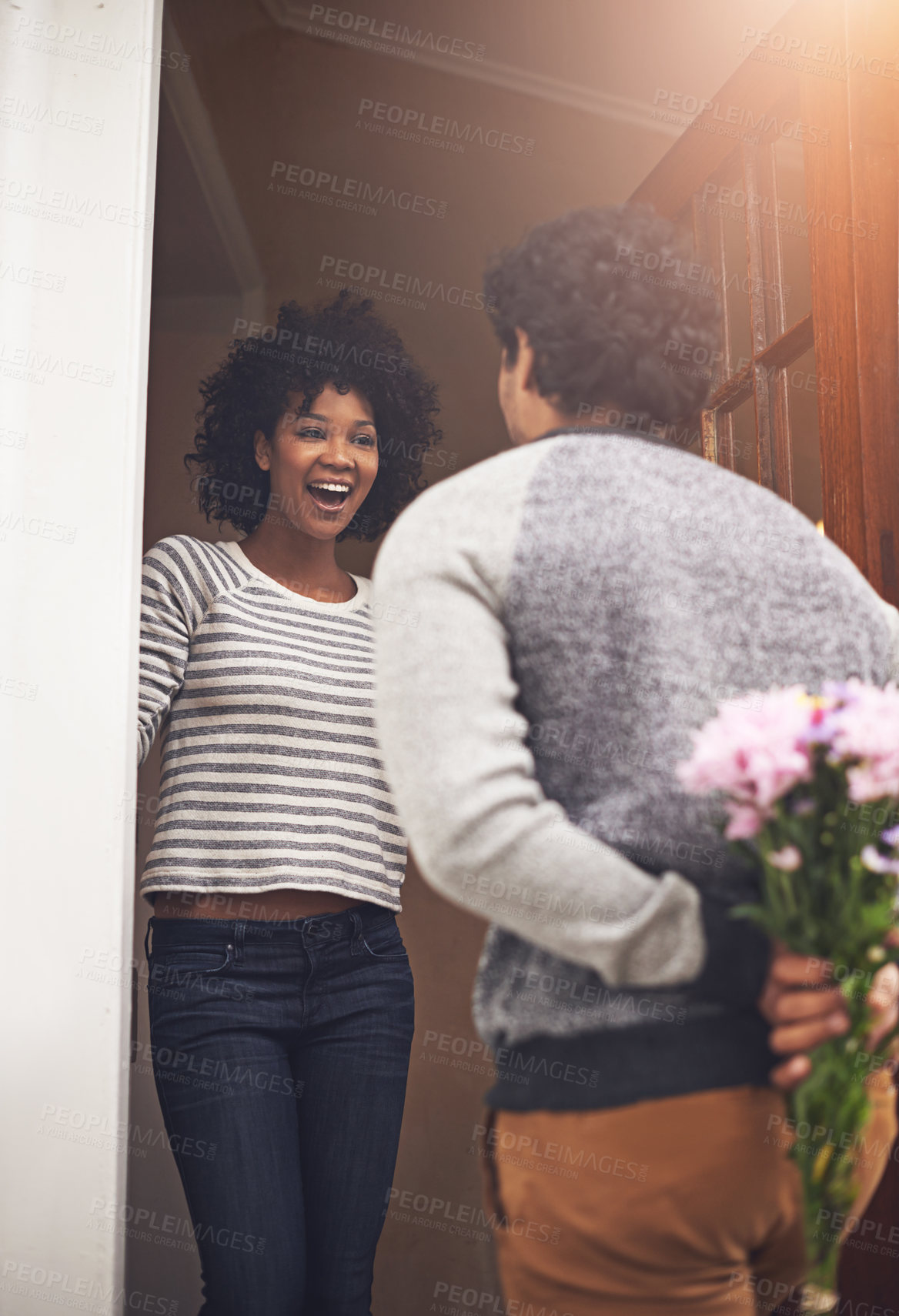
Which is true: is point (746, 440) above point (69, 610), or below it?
above

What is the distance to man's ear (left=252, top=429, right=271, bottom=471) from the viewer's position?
1.76 metres

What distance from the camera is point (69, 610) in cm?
115

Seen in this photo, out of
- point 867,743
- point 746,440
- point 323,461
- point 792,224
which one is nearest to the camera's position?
point 867,743

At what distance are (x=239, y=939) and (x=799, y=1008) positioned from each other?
77 cm

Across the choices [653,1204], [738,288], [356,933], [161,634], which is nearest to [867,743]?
[653,1204]

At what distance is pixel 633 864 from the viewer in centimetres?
77

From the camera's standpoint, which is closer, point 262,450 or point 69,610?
point 69,610

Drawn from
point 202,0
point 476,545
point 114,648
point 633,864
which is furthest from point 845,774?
point 202,0

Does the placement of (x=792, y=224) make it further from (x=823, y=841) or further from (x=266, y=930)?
(x=266, y=930)

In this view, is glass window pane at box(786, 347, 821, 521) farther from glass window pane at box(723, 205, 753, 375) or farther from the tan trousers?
the tan trousers

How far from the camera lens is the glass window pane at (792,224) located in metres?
1.44

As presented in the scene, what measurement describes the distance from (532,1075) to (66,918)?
A: 58 centimetres

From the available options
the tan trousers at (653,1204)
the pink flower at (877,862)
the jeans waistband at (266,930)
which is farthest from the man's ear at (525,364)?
the jeans waistband at (266,930)

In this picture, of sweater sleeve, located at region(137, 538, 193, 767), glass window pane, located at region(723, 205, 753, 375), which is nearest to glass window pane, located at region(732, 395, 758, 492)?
glass window pane, located at region(723, 205, 753, 375)
